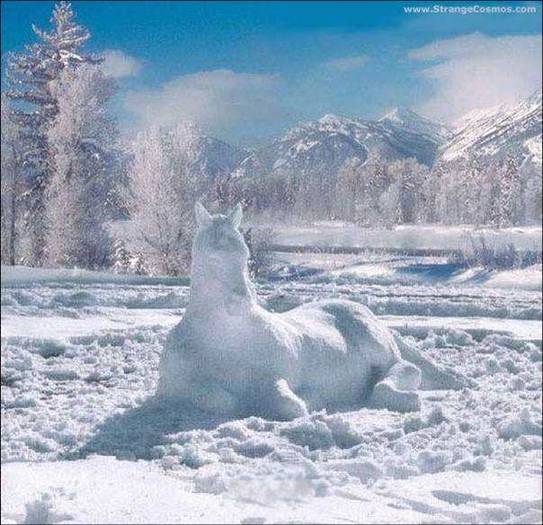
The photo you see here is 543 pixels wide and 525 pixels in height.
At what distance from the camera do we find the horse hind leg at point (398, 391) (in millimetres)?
5332

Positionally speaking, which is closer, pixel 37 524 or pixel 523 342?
pixel 37 524

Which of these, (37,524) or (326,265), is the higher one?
(326,265)

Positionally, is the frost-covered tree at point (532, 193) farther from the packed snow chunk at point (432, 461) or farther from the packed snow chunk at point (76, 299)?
the packed snow chunk at point (76, 299)

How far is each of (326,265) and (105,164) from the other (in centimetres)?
178

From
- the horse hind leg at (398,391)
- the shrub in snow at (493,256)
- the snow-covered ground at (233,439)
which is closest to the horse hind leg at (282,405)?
the snow-covered ground at (233,439)

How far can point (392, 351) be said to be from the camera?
5973 mm

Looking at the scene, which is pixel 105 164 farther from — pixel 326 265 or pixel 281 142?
pixel 326 265

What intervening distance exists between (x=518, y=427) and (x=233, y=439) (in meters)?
1.35

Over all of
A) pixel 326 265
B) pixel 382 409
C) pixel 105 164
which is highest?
pixel 105 164

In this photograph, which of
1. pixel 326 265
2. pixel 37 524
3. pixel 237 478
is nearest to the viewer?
pixel 37 524

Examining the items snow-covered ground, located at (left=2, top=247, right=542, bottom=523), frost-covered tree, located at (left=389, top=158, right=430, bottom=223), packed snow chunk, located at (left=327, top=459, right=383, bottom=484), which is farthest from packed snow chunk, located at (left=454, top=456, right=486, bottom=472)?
frost-covered tree, located at (left=389, top=158, right=430, bottom=223)

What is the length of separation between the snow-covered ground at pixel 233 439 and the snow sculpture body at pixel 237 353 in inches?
6.9

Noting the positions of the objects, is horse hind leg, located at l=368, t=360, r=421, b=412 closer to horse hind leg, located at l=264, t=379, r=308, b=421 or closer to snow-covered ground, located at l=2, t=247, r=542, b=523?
snow-covered ground, located at l=2, t=247, r=542, b=523

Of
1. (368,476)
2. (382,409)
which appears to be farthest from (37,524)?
(382,409)
